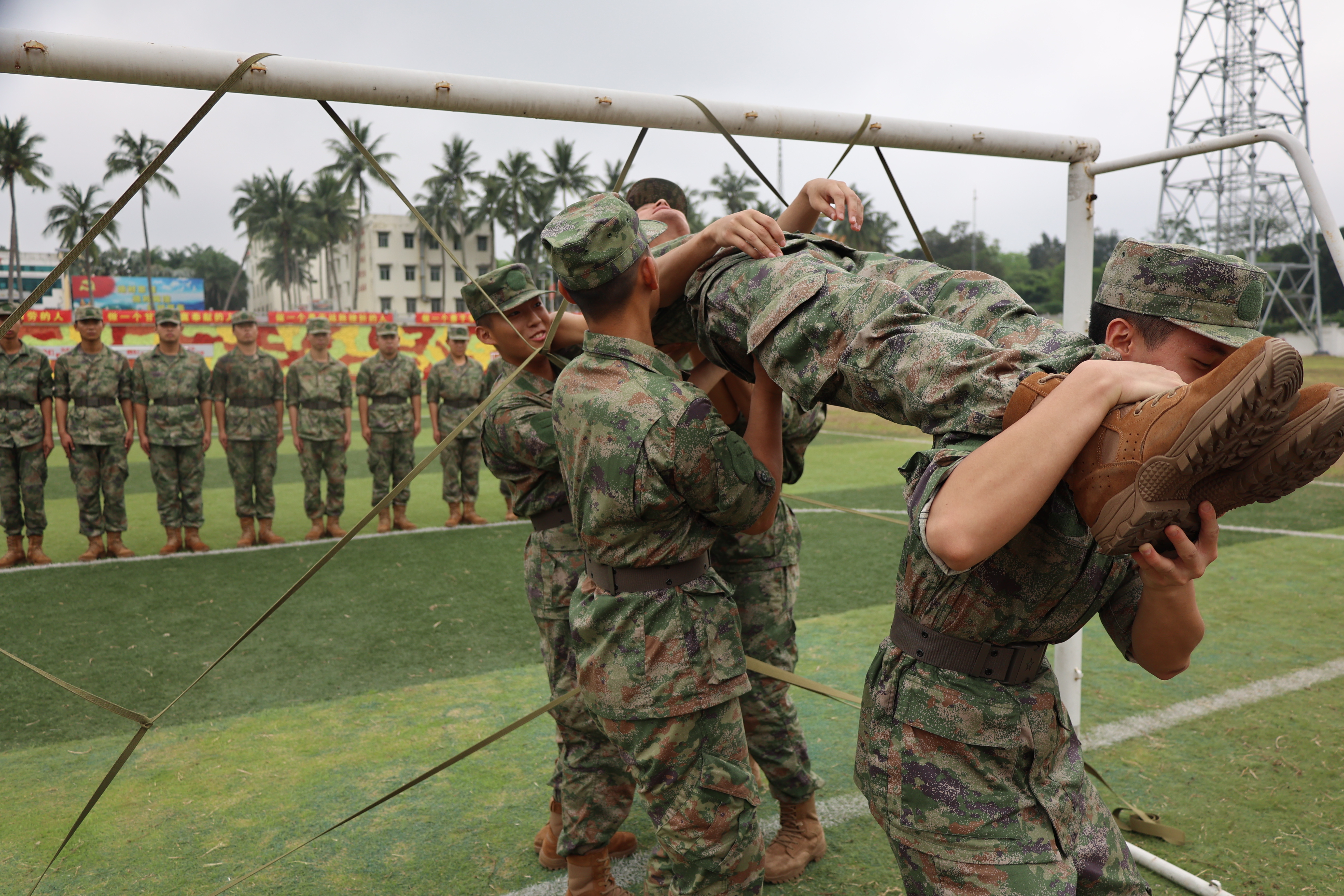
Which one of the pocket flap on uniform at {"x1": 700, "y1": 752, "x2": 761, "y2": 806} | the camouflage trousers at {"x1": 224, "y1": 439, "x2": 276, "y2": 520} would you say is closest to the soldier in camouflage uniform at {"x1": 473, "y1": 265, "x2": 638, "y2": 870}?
the pocket flap on uniform at {"x1": 700, "y1": 752, "x2": 761, "y2": 806}

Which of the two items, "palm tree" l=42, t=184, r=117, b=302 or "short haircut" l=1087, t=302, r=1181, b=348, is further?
"palm tree" l=42, t=184, r=117, b=302

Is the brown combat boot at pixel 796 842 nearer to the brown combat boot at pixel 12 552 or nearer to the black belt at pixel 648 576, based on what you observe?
the black belt at pixel 648 576

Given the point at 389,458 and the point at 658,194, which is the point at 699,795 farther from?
the point at 389,458

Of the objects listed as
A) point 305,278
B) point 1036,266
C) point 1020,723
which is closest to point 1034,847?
point 1020,723

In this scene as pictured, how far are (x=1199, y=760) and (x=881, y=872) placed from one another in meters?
1.65

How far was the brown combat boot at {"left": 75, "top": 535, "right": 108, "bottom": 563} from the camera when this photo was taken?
25.1ft

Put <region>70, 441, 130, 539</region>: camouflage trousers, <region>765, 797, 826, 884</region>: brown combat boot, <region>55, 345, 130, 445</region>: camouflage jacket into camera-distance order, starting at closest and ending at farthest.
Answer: <region>765, 797, 826, 884</region>: brown combat boot → <region>70, 441, 130, 539</region>: camouflage trousers → <region>55, 345, 130, 445</region>: camouflage jacket

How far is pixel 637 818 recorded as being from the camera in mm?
3426

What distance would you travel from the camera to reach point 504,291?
132 inches

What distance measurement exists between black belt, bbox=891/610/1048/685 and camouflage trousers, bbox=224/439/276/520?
7883 mm

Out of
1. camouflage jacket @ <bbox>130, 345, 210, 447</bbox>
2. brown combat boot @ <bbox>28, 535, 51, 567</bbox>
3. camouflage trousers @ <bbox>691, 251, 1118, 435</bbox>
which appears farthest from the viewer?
camouflage jacket @ <bbox>130, 345, 210, 447</bbox>

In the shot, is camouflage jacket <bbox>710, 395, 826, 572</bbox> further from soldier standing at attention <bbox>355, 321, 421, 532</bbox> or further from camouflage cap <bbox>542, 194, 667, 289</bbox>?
soldier standing at attention <bbox>355, 321, 421, 532</bbox>

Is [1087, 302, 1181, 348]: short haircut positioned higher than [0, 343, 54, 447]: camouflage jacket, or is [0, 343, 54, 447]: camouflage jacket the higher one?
[1087, 302, 1181, 348]: short haircut

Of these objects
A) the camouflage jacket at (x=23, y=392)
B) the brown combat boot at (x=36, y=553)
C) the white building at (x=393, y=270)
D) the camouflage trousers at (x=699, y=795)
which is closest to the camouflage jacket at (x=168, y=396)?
the camouflage jacket at (x=23, y=392)
